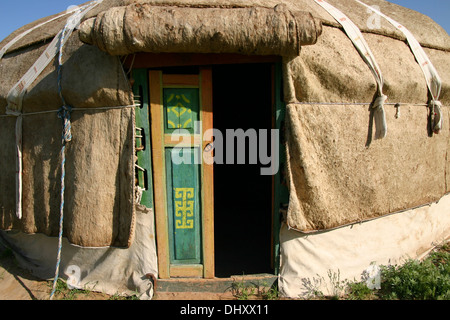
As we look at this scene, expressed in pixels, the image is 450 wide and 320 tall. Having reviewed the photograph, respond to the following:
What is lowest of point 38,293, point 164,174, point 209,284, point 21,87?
point 38,293

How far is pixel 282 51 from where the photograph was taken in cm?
238

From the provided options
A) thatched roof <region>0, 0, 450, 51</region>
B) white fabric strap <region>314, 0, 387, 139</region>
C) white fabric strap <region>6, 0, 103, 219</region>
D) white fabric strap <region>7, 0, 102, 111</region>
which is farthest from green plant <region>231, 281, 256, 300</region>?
white fabric strap <region>7, 0, 102, 111</region>

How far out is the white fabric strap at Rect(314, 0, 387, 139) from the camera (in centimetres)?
283

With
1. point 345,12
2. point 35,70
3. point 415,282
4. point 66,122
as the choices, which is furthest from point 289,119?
point 35,70

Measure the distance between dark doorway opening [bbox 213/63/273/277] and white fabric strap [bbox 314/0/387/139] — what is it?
3.40ft

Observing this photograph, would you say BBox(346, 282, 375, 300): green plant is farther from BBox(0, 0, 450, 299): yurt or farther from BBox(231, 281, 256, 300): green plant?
BBox(231, 281, 256, 300): green plant

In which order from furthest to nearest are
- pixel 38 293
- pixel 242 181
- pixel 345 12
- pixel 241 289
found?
pixel 242 181, pixel 345 12, pixel 38 293, pixel 241 289

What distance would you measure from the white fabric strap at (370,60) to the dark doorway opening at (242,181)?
1.04 metres

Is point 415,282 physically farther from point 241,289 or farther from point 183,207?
point 183,207

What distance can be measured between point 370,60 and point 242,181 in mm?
3103

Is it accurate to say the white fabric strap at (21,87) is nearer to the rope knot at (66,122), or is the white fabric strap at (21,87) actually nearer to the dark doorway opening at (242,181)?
the rope knot at (66,122)

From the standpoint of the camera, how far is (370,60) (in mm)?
2871

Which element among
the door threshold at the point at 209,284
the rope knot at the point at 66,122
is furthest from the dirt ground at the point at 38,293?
the rope knot at the point at 66,122

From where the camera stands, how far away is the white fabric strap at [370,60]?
9.28 ft
